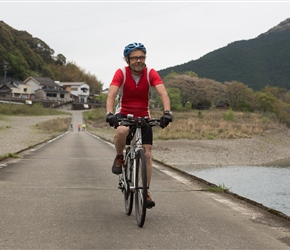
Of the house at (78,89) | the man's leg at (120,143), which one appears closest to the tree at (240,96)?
the house at (78,89)

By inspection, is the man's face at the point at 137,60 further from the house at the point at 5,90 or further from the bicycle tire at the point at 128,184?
the house at the point at 5,90

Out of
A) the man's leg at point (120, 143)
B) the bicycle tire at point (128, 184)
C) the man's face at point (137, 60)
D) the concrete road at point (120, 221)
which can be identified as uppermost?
the man's face at point (137, 60)

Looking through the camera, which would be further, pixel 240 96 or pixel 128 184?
pixel 240 96

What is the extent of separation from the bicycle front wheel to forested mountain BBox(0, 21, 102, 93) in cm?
9989

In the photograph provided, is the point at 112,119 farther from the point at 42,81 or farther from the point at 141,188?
the point at 42,81

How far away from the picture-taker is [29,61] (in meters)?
116

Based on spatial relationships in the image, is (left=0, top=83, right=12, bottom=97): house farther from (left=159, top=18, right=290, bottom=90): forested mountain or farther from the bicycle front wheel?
the bicycle front wheel

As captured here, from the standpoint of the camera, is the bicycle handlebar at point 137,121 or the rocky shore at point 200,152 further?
the rocky shore at point 200,152

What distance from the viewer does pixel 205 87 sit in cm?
9212

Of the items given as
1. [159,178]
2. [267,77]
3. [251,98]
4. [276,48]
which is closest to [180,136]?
[159,178]

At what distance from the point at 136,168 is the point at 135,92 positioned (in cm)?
88

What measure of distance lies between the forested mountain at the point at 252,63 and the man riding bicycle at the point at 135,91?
442ft

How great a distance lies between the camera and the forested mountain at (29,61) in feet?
339

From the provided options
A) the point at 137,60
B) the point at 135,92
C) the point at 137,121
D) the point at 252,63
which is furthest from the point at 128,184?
the point at 252,63
